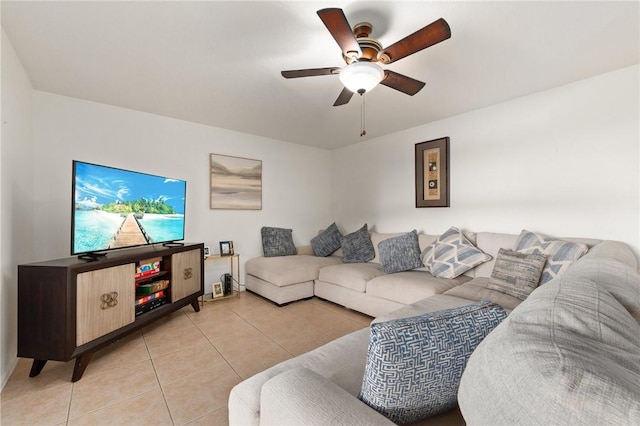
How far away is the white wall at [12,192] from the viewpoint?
5.99 ft

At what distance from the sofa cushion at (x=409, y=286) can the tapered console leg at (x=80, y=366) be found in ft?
7.99

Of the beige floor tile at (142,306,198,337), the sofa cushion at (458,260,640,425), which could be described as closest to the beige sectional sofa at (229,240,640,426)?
the sofa cushion at (458,260,640,425)

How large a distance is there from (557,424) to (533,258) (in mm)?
2392

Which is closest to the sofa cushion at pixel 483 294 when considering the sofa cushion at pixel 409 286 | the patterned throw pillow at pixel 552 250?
the sofa cushion at pixel 409 286

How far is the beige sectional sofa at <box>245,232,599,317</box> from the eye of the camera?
2.49 m

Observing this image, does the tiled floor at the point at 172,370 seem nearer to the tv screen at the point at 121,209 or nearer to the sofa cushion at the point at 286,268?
the sofa cushion at the point at 286,268

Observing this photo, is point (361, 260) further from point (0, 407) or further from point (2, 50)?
point (2, 50)

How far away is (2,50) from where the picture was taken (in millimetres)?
1739

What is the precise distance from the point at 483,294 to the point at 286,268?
2.15 metres

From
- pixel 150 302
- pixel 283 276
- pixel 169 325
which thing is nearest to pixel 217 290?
pixel 169 325

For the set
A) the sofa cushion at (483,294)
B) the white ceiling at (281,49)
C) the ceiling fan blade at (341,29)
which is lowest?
the sofa cushion at (483,294)

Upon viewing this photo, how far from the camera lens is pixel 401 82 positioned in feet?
6.28

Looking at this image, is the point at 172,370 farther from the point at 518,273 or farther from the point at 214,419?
the point at 518,273

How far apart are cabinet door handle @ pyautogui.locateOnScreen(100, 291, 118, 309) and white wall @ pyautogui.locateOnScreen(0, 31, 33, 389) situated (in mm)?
576
